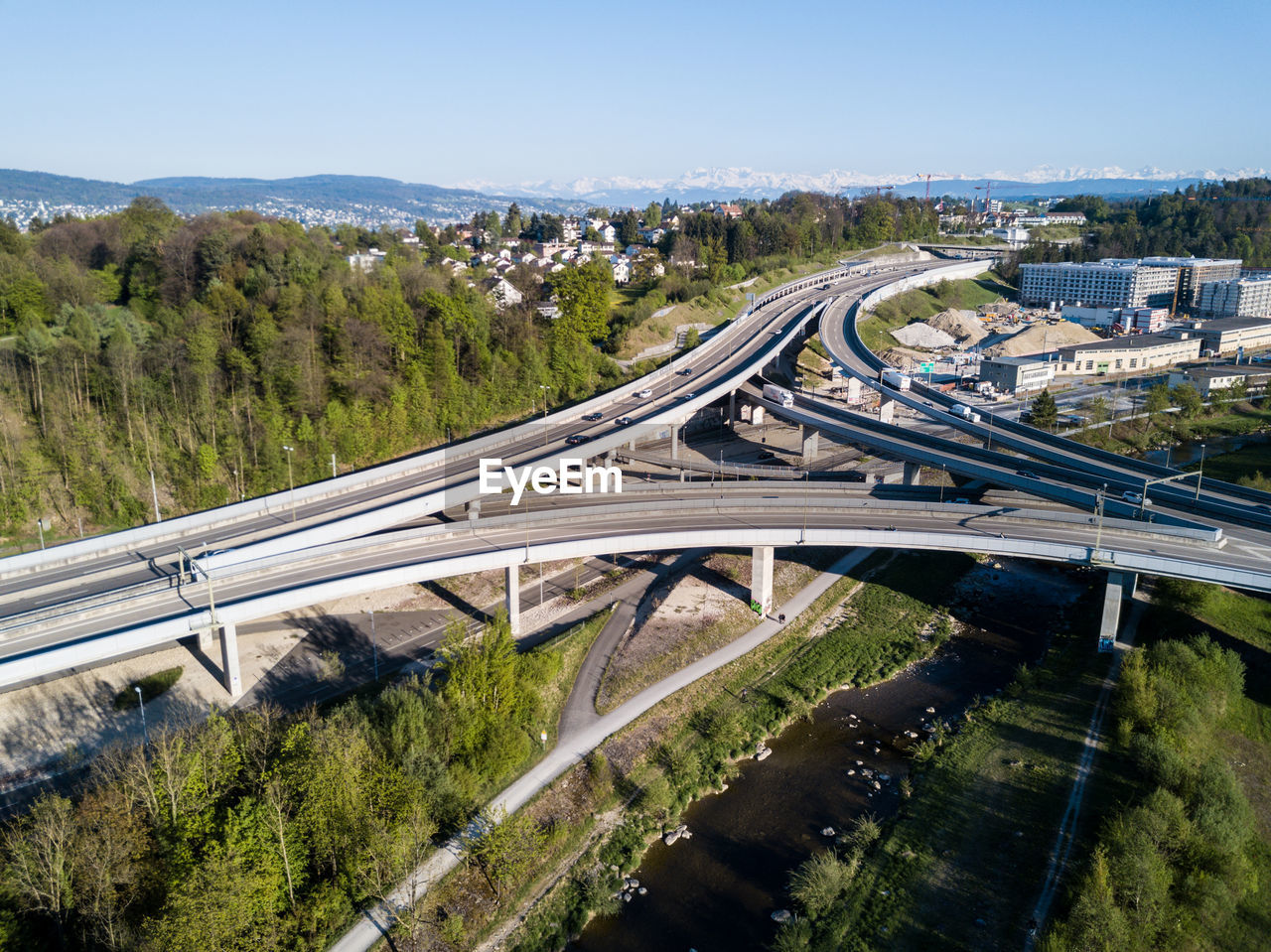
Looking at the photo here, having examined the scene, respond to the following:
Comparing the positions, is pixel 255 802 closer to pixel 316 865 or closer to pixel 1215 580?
pixel 316 865

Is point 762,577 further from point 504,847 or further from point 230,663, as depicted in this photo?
point 230,663

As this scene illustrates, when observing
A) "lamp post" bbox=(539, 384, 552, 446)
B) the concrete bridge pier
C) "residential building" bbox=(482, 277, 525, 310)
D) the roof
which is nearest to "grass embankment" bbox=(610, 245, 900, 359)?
"residential building" bbox=(482, 277, 525, 310)

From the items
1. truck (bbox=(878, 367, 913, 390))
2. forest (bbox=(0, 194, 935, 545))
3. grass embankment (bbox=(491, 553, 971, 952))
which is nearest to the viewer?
grass embankment (bbox=(491, 553, 971, 952))

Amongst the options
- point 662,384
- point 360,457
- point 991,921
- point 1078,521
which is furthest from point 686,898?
point 662,384

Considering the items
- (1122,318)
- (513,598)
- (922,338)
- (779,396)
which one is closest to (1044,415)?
(779,396)

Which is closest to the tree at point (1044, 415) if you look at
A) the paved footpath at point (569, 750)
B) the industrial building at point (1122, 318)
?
the paved footpath at point (569, 750)

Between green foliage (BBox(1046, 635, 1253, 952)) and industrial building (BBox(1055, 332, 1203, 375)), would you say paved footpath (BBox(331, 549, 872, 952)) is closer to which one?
green foliage (BBox(1046, 635, 1253, 952))
